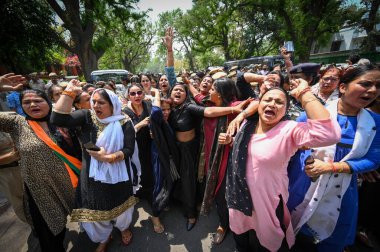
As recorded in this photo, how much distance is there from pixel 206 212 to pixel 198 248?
0.43 meters

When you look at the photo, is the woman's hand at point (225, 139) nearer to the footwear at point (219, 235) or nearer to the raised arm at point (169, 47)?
the footwear at point (219, 235)

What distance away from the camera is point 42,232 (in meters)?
2.10

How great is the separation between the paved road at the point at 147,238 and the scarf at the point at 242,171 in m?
0.89

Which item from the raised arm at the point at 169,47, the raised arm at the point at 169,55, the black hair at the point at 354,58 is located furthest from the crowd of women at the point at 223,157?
the black hair at the point at 354,58

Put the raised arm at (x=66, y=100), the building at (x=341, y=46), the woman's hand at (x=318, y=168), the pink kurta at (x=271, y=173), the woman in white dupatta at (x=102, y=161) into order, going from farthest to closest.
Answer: the building at (x=341, y=46) → the woman in white dupatta at (x=102, y=161) → the raised arm at (x=66, y=100) → the woman's hand at (x=318, y=168) → the pink kurta at (x=271, y=173)

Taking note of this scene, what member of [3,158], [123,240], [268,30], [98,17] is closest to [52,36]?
[98,17]

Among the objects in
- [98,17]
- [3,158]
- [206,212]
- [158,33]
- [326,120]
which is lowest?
[206,212]

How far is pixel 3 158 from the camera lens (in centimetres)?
198

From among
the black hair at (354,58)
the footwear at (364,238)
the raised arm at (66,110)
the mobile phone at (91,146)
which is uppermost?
the black hair at (354,58)

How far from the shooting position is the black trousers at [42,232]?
205 centimetres

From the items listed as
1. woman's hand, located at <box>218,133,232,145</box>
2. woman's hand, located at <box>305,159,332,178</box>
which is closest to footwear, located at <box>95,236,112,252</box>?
woman's hand, located at <box>218,133,232,145</box>

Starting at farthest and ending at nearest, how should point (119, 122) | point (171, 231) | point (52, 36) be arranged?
point (52, 36) → point (171, 231) → point (119, 122)

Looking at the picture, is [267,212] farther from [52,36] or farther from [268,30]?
[268,30]

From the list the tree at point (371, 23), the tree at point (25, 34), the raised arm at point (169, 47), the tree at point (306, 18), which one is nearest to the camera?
the raised arm at point (169, 47)
